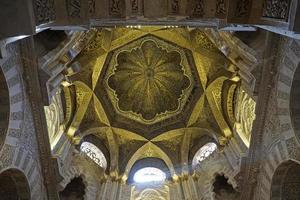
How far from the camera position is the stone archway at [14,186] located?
8.84 metres

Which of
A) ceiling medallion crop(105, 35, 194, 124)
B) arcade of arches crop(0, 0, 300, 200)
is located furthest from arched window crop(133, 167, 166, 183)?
ceiling medallion crop(105, 35, 194, 124)

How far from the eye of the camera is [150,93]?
627 inches

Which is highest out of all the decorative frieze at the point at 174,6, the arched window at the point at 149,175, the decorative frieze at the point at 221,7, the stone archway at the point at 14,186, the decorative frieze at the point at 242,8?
the decorative frieze at the point at 174,6

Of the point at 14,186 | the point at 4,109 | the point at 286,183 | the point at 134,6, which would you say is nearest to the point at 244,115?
the point at 286,183

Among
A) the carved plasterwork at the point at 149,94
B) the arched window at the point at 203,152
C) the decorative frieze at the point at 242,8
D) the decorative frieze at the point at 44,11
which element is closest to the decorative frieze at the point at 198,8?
the decorative frieze at the point at 242,8

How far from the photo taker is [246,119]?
11.2 meters

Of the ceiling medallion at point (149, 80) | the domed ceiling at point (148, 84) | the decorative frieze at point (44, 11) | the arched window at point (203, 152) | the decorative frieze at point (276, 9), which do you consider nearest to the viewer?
the decorative frieze at point (276, 9)

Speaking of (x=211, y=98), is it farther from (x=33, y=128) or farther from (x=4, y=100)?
(x=4, y=100)

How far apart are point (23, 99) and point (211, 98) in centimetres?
670

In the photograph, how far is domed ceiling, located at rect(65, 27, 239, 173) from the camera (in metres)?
13.1

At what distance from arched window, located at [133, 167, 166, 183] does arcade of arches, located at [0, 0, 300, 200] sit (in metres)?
0.04

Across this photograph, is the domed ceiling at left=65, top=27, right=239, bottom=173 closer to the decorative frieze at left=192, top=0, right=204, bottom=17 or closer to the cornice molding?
the cornice molding

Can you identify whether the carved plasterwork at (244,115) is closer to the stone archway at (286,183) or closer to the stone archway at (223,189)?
the stone archway at (223,189)

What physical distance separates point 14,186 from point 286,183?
600 centimetres
